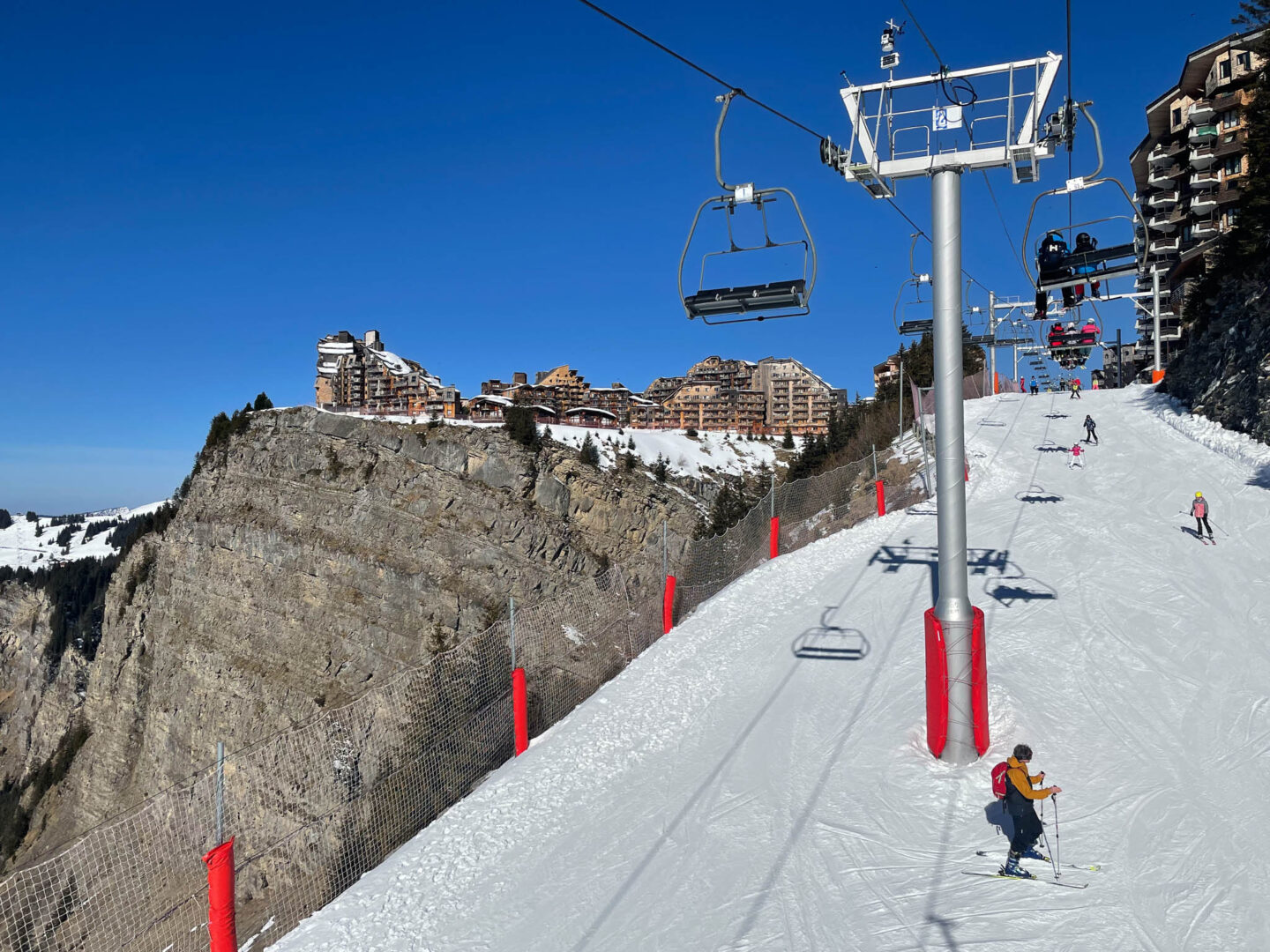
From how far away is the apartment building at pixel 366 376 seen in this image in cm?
10194

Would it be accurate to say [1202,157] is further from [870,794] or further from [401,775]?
[401,775]

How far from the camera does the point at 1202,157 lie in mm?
60312

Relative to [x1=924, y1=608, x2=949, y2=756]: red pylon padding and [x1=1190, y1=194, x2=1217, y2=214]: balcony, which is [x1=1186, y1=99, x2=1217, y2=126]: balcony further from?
[x1=924, y1=608, x2=949, y2=756]: red pylon padding

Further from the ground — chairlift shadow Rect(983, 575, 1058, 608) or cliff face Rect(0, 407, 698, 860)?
chairlift shadow Rect(983, 575, 1058, 608)

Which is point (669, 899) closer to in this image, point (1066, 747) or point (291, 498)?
point (1066, 747)

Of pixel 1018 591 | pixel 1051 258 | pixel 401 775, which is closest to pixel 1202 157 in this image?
pixel 1051 258

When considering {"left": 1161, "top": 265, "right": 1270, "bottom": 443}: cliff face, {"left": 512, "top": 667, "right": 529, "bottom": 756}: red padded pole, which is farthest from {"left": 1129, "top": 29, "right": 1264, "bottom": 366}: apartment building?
{"left": 512, "top": 667, "right": 529, "bottom": 756}: red padded pole

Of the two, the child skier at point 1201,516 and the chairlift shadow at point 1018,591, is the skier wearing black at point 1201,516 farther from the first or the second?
the chairlift shadow at point 1018,591

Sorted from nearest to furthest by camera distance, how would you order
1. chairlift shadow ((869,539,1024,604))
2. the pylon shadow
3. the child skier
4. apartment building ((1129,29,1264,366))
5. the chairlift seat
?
1. the chairlift seat
2. the pylon shadow
3. chairlift shadow ((869,539,1024,604))
4. the child skier
5. apartment building ((1129,29,1264,366))

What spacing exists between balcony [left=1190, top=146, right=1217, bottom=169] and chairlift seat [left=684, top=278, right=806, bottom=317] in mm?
69008

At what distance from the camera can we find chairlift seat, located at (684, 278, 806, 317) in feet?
30.2

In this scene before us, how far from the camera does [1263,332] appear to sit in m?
24.2

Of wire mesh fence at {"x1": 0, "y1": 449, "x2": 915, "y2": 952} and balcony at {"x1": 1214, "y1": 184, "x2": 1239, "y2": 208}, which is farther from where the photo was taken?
balcony at {"x1": 1214, "y1": 184, "x2": 1239, "y2": 208}

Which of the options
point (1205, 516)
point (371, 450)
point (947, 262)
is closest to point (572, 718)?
point (947, 262)
